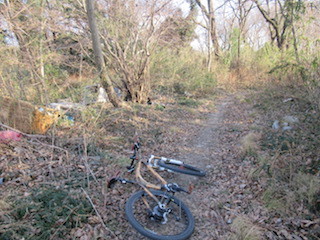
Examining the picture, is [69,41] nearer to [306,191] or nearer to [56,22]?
[56,22]

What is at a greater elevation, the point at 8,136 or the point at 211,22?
the point at 211,22

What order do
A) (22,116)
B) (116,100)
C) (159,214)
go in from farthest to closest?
(116,100)
(22,116)
(159,214)

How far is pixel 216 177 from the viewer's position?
4211mm

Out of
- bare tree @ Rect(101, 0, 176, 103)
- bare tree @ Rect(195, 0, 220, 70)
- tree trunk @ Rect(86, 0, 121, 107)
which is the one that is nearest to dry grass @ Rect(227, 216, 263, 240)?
tree trunk @ Rect(86, 0, 121, 107)

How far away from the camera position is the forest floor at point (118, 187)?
272 centimetres

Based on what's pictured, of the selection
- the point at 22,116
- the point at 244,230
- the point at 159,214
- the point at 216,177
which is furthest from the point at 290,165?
the point at 22,116

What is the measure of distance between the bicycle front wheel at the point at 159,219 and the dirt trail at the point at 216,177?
20 cm

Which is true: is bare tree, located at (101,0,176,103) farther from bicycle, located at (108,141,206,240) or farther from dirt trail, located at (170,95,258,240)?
bicycle, located at (108,141,206,240)

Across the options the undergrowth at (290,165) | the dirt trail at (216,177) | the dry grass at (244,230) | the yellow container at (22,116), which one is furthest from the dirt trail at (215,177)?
the yellow container at (22,116)

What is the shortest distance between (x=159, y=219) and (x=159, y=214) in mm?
81

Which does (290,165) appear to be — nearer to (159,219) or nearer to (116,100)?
(159,219)

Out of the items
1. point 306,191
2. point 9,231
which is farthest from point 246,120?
point 9,231

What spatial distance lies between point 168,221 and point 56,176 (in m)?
1.99

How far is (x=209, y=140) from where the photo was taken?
600 centimetres
